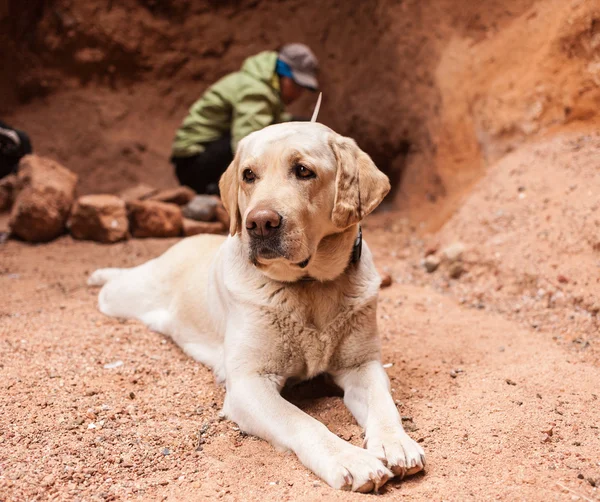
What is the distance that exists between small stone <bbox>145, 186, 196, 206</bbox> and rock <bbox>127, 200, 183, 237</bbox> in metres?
0.32

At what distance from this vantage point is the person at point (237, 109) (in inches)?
254

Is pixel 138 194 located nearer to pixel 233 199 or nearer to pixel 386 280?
pixel 386 280

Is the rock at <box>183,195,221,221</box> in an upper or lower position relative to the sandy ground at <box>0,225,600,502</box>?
lower

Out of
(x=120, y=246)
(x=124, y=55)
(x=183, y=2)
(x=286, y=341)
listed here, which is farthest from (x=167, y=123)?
(x=286, y=341)

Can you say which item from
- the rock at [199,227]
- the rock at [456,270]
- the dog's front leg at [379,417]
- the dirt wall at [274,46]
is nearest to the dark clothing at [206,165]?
the rock at [199,227]

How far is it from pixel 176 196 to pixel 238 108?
1240 millimetres

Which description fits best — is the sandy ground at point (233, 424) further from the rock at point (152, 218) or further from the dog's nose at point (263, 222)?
the rock at point (152, 218)

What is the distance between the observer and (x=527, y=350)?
353cm

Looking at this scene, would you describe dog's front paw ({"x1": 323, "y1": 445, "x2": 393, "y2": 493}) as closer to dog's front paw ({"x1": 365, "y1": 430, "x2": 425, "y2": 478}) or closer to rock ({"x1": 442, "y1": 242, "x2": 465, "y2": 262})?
dog's front paw ({"x1": 365, "y1": 430, "x2": 425, "y2": 478})

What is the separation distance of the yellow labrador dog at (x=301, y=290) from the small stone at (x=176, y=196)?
3.73 meters

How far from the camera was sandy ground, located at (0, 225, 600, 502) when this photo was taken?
217 centimetres

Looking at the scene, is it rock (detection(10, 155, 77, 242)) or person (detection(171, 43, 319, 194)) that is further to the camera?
person (detection(171, 43, 319, 194))

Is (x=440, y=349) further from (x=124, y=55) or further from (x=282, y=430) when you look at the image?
(x=124, y=55)

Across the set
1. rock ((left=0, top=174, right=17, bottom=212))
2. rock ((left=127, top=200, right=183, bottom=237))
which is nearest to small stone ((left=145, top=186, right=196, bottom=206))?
rock ((left=127, top=200, right=183, bottom=237))
